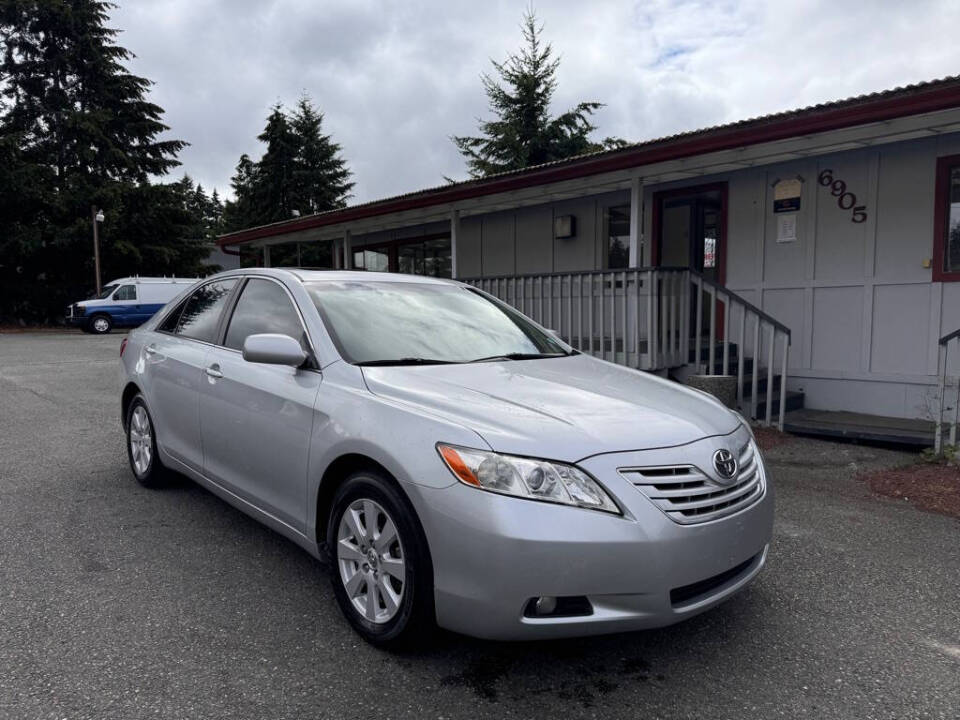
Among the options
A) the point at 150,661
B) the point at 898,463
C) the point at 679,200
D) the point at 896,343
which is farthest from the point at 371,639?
the point at 679,200

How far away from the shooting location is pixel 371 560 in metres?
2.72

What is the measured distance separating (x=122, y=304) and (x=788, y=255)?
950 inches

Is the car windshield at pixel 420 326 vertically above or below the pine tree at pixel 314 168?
below

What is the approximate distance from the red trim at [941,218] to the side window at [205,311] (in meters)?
7.01

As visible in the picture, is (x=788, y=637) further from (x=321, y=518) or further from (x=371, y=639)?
(x=321, y=518)

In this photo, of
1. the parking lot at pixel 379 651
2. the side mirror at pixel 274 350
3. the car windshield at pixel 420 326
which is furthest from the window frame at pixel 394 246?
the side mirror at pixel 274 350

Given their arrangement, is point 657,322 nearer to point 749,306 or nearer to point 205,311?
point 749,306

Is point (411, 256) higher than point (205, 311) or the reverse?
higher

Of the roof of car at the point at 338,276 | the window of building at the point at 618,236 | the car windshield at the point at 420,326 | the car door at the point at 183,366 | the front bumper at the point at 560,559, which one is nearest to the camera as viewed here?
the front bumper at the point at 560,559

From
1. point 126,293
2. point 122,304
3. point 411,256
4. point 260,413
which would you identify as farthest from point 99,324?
point 260,413

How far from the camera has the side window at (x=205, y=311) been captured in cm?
421

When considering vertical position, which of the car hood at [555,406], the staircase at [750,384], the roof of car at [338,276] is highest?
the roof of car at [338,276]

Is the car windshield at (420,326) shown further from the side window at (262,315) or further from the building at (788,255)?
the building at (788,255)

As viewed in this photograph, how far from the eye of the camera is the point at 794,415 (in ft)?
25.3
